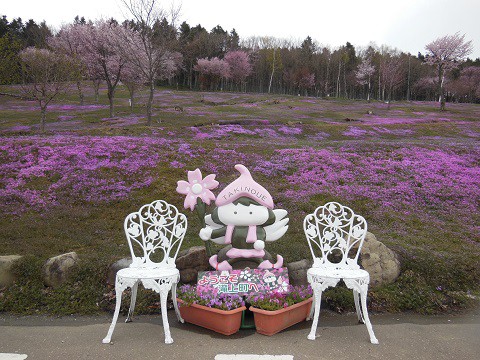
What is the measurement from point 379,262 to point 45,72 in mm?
22704

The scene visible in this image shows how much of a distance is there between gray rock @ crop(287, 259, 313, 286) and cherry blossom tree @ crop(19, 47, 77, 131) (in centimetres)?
2066

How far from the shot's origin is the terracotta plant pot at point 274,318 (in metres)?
4.94

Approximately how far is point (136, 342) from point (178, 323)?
851mm

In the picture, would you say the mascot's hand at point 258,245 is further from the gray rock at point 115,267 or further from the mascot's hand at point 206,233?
the gray rock at point 115,267

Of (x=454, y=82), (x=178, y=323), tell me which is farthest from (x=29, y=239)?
(x=454, y=82)

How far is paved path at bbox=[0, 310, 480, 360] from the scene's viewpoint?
4.42m

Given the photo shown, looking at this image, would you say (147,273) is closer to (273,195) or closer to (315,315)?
(315,315)

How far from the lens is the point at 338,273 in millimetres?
5000

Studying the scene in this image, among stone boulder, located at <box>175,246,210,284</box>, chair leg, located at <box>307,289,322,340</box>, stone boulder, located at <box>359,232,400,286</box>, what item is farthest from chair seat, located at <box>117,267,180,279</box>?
stone boulder, located at <box>359,232,400,286</box>

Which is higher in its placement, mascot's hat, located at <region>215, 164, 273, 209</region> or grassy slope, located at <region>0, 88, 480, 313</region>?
mascot's hat, located at <region>215, 164, 273, 209</region>

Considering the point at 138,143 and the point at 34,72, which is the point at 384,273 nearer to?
the point at 138,143

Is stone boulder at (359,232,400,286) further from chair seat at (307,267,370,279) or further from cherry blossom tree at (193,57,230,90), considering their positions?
cherry blossom tree at (193,57,230,90)

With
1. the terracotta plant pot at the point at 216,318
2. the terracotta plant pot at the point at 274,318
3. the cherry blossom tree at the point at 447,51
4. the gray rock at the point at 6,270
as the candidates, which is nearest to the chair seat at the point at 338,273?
the terracotta plant pot at the point at 274,318

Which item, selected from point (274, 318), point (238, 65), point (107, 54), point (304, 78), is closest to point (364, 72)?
point (304, 78)
